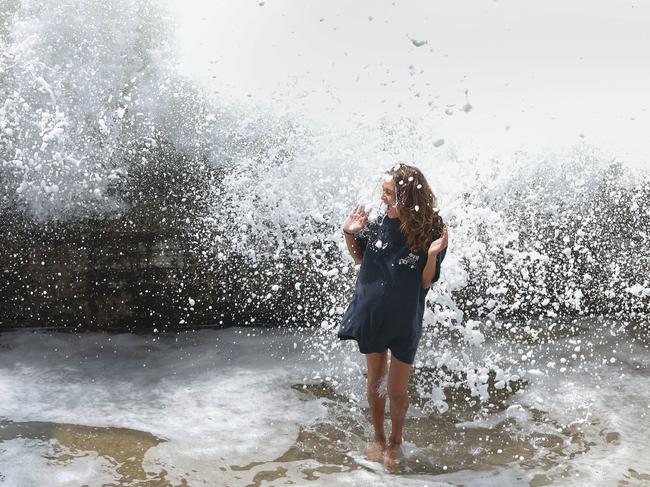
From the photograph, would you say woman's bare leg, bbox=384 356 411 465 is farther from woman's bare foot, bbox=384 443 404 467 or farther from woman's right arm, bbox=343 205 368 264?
woman's right arm, bbox=343 205 368 264

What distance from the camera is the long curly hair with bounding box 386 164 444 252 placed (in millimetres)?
3305

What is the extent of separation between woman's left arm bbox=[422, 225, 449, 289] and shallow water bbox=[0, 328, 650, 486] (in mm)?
958

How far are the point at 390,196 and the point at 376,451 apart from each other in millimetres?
1311

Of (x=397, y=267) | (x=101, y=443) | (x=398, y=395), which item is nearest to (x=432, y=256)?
(x=397, y=267)

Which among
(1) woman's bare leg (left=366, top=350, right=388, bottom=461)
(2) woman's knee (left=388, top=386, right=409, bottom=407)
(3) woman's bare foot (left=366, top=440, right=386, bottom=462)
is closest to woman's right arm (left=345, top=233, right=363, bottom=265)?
(1) woman's bare leg (left=366, top=350, right=388, bottom=461)

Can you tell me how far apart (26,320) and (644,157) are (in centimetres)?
564

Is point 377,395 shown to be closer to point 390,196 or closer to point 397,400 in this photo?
point 397,400

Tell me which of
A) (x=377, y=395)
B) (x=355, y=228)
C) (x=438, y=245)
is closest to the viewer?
(x=438, y=245)

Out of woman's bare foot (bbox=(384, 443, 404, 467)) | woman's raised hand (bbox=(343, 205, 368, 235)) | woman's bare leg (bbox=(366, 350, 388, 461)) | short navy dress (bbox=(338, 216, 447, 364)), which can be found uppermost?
woman's raised hand (bbox=(343, 205, 368, 235))

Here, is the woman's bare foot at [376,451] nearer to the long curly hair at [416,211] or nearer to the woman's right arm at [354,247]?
the woman's right arm at [354,247]

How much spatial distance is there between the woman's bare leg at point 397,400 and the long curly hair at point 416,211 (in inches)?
23.8

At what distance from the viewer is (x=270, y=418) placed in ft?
13.7

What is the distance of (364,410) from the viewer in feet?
14.2

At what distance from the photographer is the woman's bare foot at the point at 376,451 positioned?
11.7 ft
